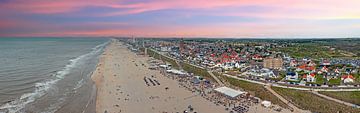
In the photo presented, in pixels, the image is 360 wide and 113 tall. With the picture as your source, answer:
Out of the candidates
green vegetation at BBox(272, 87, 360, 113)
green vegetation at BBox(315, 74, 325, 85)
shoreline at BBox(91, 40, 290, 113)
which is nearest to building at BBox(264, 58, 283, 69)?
green vegetation at BBox(315, 74, 325, 85)

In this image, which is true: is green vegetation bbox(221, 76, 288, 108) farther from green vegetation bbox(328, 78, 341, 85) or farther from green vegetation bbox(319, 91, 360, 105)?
green vegetation bbox(328, 78, 341, 85)

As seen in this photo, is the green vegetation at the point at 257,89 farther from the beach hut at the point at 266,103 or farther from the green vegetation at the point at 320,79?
the green vegetation at the point at 320,79

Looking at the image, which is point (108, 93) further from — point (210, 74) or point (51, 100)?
point (210, 74)

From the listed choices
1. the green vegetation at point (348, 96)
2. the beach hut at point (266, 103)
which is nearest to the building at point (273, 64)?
the green vegetation at point (348, 96)

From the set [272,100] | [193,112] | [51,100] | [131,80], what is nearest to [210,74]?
[131,80]

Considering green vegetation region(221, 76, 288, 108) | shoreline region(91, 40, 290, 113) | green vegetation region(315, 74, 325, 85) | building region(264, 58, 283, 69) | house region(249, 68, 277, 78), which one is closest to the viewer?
shoreline region(91, 40, 290, 113)
